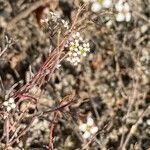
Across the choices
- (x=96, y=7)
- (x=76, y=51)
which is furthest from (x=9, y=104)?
(x=96, y=7)

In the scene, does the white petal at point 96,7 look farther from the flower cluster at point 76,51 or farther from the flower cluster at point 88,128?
the flower cluster at point 88,128

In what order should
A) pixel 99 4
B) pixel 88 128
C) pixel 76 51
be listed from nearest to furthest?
pixel 99 4 → pixel 76 51 → pixel 88 128

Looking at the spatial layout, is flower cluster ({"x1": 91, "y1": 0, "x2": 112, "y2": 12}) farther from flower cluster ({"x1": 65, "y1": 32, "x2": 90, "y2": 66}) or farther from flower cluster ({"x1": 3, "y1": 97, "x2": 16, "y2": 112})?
flower cluster ({"x1": 3, "y1": 97, "x2": 16, "y2": 112})

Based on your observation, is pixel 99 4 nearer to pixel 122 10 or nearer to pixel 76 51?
pixel 122 10

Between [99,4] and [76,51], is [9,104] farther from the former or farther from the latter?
[99,4]

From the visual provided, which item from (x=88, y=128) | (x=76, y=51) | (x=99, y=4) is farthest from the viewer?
(x=88, y=128)

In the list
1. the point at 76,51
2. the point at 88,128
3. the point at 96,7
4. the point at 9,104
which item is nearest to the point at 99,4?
the point at 96,7

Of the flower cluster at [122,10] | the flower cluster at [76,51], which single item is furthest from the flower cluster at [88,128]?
the flower cluster at [122,10]

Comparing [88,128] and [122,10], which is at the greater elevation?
[122,10]

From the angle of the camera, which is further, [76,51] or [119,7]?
[76,51]

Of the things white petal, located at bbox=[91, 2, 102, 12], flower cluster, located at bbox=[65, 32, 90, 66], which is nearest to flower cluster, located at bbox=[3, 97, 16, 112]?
flower cluster, located at bbox=[65, 32, 90, 66]

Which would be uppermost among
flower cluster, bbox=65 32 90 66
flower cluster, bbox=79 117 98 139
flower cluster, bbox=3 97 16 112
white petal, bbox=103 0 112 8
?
white petal, bbox=103 0 112 8

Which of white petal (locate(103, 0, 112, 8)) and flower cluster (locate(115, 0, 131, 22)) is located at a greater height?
white petal (locate(103, 0, 112, 8))
